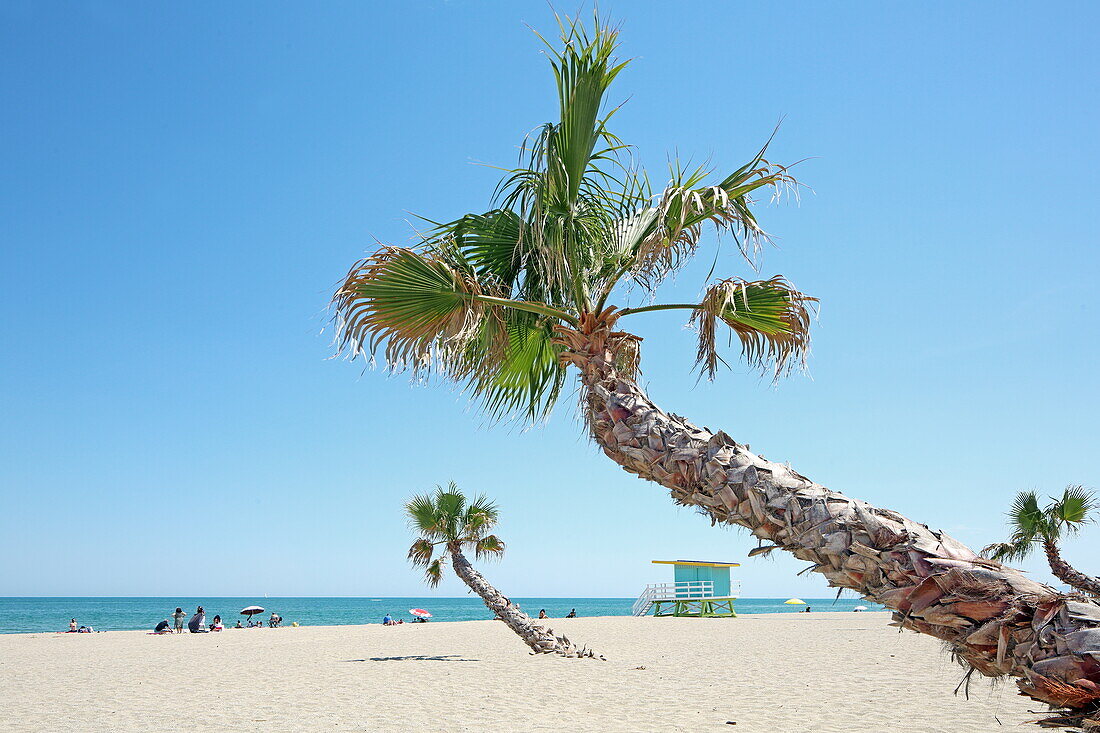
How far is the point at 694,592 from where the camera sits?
38875mm

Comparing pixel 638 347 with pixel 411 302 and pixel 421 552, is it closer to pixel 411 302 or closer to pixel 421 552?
pixel 411 302

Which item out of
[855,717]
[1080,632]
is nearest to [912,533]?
[1080,632]

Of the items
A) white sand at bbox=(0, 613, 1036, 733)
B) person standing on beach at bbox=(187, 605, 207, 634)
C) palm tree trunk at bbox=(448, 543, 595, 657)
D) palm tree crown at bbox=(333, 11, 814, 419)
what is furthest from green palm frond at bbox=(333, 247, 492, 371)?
person standing on beach at bbox=(187, 605, 207, 634)

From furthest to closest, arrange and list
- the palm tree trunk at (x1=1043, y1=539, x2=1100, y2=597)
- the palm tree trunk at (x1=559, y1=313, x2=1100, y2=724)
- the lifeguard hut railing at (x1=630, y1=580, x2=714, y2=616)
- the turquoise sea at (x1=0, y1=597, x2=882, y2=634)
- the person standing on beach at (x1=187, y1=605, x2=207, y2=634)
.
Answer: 1. the turquoise sea at (x1=0, y1=597, x2=882, y2=634)
2. the lifeguard hut railing at (x1=630, y1=580, x2=714, y2=616)
3. the person standing on beach at (x1=187, y1=605, x2=207, y2=634)
4. the palm tree trunk at (x1=1043, y1=539, x2=1100, y2=597)
5. the palm tree trunk at (x1=559, y1=313, x2=1100, y2=724)

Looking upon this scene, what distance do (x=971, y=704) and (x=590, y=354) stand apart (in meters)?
8.45

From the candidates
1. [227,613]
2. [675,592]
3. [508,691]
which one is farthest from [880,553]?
[227,613]

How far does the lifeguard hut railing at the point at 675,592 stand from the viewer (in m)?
38.9

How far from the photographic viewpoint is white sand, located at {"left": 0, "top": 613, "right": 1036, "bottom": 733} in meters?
8.53

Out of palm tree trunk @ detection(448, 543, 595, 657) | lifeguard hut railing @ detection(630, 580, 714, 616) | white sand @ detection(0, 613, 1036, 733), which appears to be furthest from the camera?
lifeguard hut railing @ detection(630, 580, 714, 616)

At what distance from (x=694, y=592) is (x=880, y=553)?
38.1 meters

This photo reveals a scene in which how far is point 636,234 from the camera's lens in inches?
186

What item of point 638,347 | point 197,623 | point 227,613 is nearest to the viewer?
point 638,347

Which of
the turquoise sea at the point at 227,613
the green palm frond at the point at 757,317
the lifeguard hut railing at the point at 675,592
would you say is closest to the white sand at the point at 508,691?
the green palm frond at the point at 757,317

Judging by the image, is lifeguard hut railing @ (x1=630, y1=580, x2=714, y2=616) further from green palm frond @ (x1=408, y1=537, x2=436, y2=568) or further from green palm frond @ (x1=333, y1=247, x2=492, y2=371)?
green palm frond @ (x1=333, y1=247, x2=492, y2=371)
